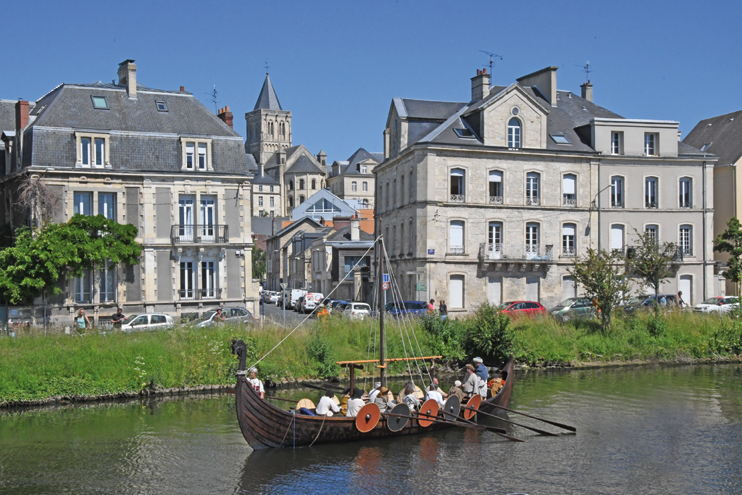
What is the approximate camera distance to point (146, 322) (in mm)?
→ 32281

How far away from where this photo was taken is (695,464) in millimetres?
18469

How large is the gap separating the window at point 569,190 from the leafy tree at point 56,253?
24300mm

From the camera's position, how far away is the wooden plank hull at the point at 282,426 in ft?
62.2

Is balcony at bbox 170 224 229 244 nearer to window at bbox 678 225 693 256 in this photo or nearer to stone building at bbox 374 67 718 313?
stone building at bbox 374 67 718 313

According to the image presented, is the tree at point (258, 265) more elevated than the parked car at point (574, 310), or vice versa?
the tree at point (258, 265)

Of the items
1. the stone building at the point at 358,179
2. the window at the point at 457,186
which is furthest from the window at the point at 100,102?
the stone building at the point at 358,179

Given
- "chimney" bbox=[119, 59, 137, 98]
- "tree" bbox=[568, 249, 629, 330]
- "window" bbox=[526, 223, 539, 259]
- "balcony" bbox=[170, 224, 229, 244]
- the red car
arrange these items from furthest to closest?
"window" bbox=[526, 223, 539, 259] < "chimney" bbox=[119, 59, 137, 98] < "balcony" bbox=[170, 224, 229, 244] < the red car < "tree" bbox=[568, 249, 629, 330]

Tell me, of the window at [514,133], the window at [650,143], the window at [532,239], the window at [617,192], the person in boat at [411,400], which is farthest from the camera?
the window at [650,143]

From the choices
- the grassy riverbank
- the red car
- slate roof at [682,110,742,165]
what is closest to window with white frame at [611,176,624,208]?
slate roof at [682,110,742,165]

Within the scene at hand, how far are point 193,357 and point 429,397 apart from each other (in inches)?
373

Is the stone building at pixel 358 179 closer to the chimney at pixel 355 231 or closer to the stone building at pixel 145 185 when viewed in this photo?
the chimney at pixel 355 231

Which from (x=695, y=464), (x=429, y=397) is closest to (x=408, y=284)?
(x=429, y=397)

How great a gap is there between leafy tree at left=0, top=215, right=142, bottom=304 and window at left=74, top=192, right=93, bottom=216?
163 cm

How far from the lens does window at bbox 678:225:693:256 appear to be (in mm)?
48875
